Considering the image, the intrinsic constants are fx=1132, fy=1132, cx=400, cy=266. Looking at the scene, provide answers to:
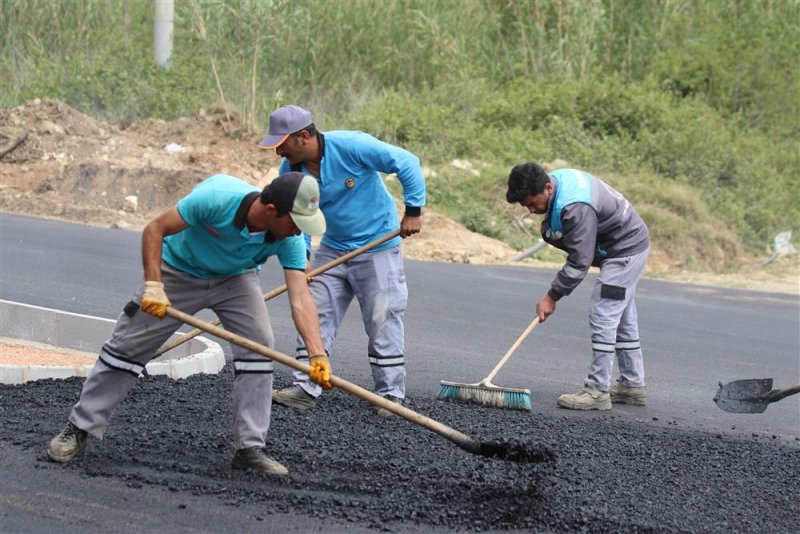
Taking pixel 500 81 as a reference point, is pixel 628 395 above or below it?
below

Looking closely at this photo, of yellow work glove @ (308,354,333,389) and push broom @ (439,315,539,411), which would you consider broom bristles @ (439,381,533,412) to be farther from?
yellow work glove @ (308,354,333,389)

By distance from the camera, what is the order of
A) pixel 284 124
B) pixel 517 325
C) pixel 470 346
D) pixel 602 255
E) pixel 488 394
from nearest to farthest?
pixel 284 124, pixel 488 394, pixel 602 255, pixel 470 346, pixel 517 325

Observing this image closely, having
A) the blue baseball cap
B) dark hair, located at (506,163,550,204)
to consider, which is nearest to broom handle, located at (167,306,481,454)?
the blue baseball cap

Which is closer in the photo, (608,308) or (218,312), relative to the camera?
(218,312)

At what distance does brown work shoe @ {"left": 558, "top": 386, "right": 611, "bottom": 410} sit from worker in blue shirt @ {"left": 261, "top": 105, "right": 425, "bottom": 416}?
130 centimetres

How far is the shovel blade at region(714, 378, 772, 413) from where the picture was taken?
264 inches

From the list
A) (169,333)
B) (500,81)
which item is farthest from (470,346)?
(500,81)

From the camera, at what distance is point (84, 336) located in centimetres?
775

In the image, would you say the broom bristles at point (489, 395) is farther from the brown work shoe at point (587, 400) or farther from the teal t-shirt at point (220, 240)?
the teal t-shirt at point (220, 240)

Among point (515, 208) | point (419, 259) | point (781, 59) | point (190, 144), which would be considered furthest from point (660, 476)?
point (781, 59)

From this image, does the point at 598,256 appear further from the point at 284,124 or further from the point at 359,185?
the point at 284,124

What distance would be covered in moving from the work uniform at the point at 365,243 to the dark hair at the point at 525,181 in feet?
2.05

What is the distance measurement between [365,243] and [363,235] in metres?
0.05

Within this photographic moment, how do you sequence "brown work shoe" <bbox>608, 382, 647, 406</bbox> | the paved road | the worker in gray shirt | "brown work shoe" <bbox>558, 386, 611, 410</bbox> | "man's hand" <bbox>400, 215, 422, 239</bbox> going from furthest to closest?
1. the paved road
2. "brown work shoe" <bbox>608, 382, 647, 406</bbox>
3. "brown work shoe" <bbox>558, 386, 611, 410</bbox>
4. the worker in gray shirt
5. "man's hand" <bbox>400, 215, 422, 239</bbox>
